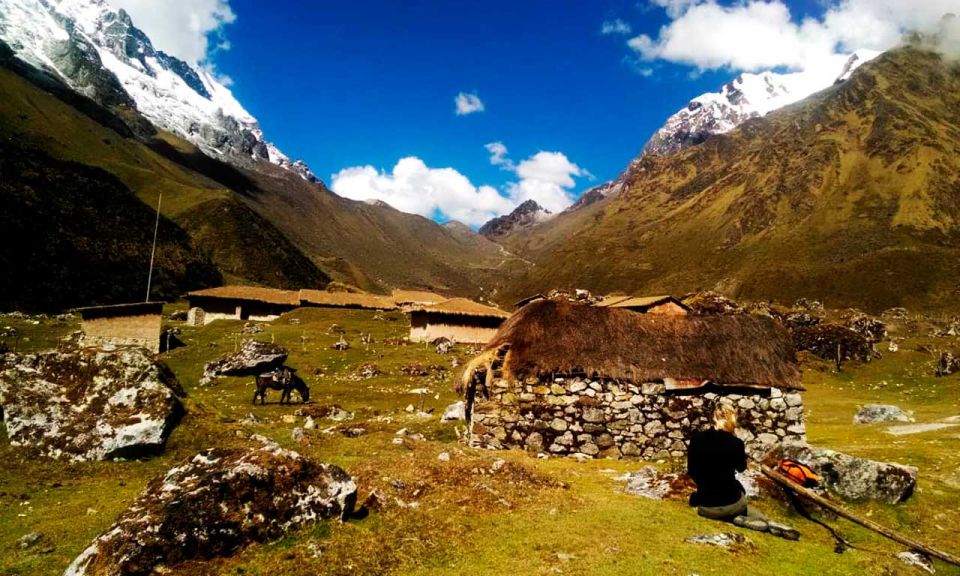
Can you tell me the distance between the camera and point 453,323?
60.4 m

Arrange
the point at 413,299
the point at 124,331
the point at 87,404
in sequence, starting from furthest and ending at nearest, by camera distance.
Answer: the point at 413,299 < the point at 124,331 < the point at 87,404

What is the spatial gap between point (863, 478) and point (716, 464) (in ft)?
19.5

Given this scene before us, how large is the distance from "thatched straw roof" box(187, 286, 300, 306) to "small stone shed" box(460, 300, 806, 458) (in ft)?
187

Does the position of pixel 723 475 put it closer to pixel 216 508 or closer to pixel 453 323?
pixel 216 508

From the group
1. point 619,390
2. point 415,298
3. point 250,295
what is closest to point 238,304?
point 250,295

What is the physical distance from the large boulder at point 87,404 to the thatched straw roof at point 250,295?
5805 cm

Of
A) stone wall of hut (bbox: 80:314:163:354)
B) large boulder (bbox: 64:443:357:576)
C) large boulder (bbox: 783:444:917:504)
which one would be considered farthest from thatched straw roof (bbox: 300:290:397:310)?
large boulder (bbox: 64:443:357:576)

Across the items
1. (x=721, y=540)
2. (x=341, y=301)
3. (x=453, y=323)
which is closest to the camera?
(x=721, y=540)

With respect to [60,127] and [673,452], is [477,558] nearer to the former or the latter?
[673,452]

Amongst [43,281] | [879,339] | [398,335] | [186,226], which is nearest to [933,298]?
[879,339]

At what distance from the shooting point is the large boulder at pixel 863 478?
1308 centimetres

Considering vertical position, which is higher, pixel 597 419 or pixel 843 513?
pixel 597 419

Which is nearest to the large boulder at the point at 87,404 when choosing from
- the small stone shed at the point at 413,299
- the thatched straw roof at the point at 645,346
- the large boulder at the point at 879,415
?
the thatched straw roof at the point at 645,346

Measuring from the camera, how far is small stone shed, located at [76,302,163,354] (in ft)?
125
